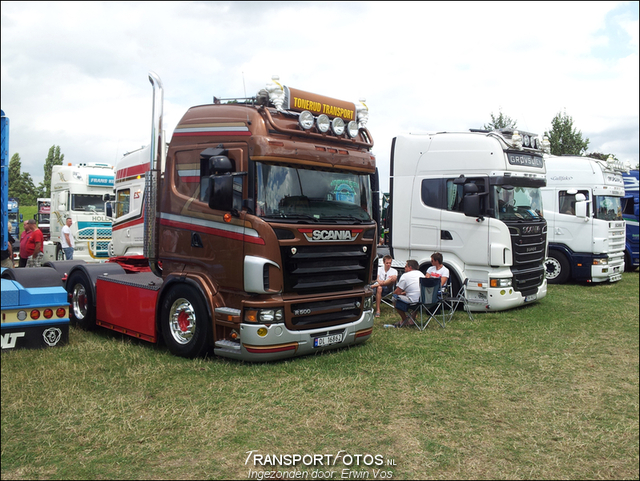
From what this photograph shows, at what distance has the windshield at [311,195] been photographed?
6449 mm

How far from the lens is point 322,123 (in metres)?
7.02

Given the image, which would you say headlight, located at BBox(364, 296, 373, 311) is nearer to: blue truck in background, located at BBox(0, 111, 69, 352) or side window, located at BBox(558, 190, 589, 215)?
blue truck in background, located at BBox(0, 111, 69, 352)

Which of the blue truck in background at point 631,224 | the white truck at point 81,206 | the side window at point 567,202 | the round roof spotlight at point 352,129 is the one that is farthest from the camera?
the blue truck in background at point 631,224

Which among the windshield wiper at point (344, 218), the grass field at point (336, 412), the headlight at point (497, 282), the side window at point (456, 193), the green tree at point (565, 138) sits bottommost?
the grass field at point (336, 412)

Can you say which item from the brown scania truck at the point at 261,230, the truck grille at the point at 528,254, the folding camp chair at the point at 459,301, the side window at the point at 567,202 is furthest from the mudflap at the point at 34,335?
the side window at the point at 567,202

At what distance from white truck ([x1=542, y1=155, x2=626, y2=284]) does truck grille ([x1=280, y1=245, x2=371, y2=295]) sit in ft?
30.6

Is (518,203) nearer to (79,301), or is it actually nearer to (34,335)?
(79,301)

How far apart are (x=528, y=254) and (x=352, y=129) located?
507cm

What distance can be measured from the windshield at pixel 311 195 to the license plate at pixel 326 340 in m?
1.45

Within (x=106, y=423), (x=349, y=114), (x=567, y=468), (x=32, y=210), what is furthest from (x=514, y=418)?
(x=32, y=210)

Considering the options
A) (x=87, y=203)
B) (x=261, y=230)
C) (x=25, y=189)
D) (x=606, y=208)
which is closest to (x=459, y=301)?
(x=261, y=230)

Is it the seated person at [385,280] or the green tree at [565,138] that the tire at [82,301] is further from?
the green tree at [565,138]

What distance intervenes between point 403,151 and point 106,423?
823cm

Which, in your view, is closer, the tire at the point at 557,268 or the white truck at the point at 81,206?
the tire at the point at 557,268
